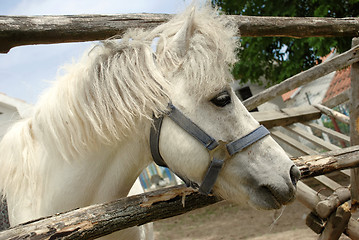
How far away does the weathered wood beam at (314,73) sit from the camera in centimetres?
328

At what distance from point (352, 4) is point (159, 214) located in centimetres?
748

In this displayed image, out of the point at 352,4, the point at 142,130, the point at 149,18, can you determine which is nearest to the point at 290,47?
the point at 352,4

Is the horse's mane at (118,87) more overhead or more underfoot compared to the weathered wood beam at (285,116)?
more overhead

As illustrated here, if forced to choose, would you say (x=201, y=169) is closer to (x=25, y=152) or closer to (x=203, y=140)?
(x=203, y=140)

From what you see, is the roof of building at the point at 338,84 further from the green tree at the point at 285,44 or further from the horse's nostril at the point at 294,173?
the horse's nostril at the point at 294,173

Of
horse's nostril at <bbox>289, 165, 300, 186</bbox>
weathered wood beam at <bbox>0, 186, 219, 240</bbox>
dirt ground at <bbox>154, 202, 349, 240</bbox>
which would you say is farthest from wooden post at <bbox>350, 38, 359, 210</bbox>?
weathered wood beam at <bbox>0, 186, 219, 240</bbox>

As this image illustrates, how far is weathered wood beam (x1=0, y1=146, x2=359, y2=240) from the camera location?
3.96 ft

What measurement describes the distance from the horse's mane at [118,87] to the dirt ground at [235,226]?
3993 millimetres

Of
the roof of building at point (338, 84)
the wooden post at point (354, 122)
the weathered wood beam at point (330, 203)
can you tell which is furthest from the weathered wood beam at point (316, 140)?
the roof of building at point (338, 84)

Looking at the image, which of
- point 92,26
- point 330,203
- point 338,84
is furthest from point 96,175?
point 338,84

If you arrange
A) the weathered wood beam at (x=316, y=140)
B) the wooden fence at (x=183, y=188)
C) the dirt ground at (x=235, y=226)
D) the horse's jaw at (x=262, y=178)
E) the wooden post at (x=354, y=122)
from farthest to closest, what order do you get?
the dirt ground at (x=235, y=226) < the weathered wood beam at (x=316, y=140) < the wooden post at (x=354, y=122) < the horse's jaw at (x=262, y=178) < the wooden fence at (x=183, y=188)

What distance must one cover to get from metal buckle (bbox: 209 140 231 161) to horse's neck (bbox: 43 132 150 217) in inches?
13.8

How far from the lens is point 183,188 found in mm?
1711

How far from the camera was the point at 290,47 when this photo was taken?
8312mm
